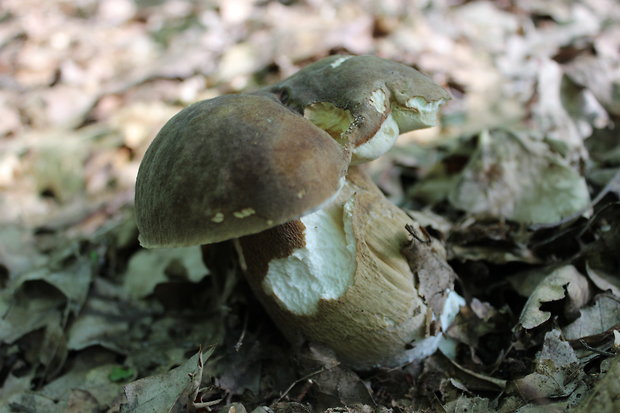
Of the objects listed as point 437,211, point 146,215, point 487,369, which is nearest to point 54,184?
point 146,215

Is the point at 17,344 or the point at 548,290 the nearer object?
the point at 548,290

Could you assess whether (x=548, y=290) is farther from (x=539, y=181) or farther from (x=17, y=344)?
(x=17, y=344)

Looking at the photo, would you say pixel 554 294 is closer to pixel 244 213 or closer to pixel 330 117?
pixel 330 117

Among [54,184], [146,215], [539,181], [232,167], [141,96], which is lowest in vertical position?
[54,184]

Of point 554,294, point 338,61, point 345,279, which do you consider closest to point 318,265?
point 345,279

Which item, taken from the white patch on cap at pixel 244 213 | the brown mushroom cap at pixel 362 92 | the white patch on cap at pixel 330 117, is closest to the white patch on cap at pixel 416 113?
the brown mushroom cap at pixel 362 92

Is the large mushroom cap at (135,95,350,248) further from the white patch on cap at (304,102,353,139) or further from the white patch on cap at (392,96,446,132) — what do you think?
the white patch on cap at (392,96,446,132)
